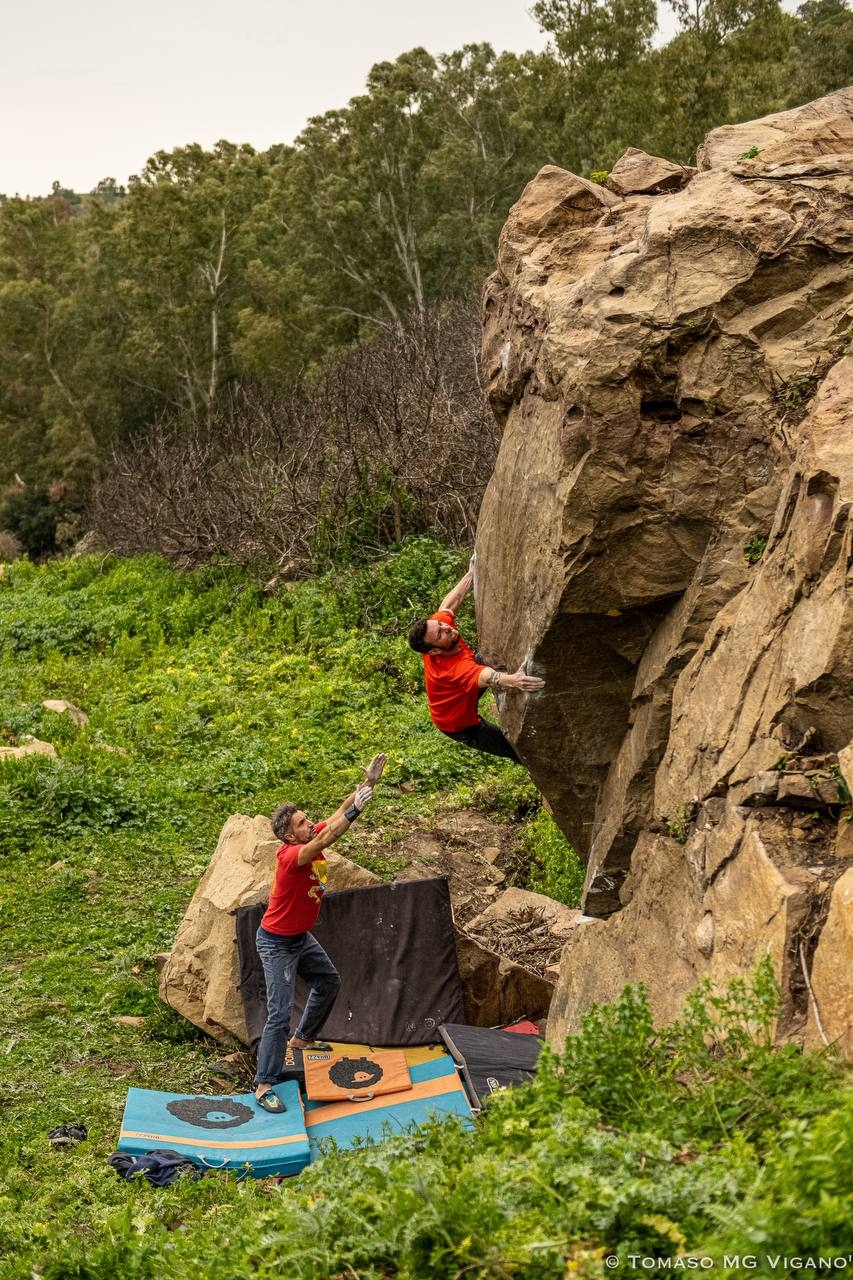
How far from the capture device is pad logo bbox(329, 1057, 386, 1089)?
7129 mm

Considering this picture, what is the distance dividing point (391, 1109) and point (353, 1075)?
515mm

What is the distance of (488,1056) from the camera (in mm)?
7133

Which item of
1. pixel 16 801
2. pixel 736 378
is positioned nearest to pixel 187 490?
pixel 16 801

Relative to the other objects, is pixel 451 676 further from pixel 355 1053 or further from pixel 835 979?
pixel 835 979

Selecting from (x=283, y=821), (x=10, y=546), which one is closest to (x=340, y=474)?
(x=283, y=821)

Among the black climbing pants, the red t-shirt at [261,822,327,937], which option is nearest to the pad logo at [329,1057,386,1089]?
the red t-shirt at [261,822,327,937]

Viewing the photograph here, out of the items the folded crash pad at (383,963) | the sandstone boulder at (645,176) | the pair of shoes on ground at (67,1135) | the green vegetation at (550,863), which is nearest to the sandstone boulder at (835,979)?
the pair of shoes on ground at (67,1135)

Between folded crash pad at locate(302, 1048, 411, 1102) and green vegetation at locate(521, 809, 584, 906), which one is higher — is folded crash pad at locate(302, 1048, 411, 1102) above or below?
above

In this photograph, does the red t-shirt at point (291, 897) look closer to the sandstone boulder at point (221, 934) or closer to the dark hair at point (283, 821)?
the dark hair at point (283, 821)

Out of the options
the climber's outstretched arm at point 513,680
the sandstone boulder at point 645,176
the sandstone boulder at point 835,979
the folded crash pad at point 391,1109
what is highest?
the sandstone boulder at point 645,176

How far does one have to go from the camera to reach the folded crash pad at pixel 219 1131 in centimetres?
602

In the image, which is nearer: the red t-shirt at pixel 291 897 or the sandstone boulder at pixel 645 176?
the sandstone boulder at pixel 645 176

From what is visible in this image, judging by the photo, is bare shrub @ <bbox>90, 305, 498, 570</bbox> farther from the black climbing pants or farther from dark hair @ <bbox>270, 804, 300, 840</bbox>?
dark hair @ <bbox>270, 804, 300, 840</bbox>

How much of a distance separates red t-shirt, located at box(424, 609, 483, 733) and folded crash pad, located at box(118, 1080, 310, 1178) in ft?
7.92
